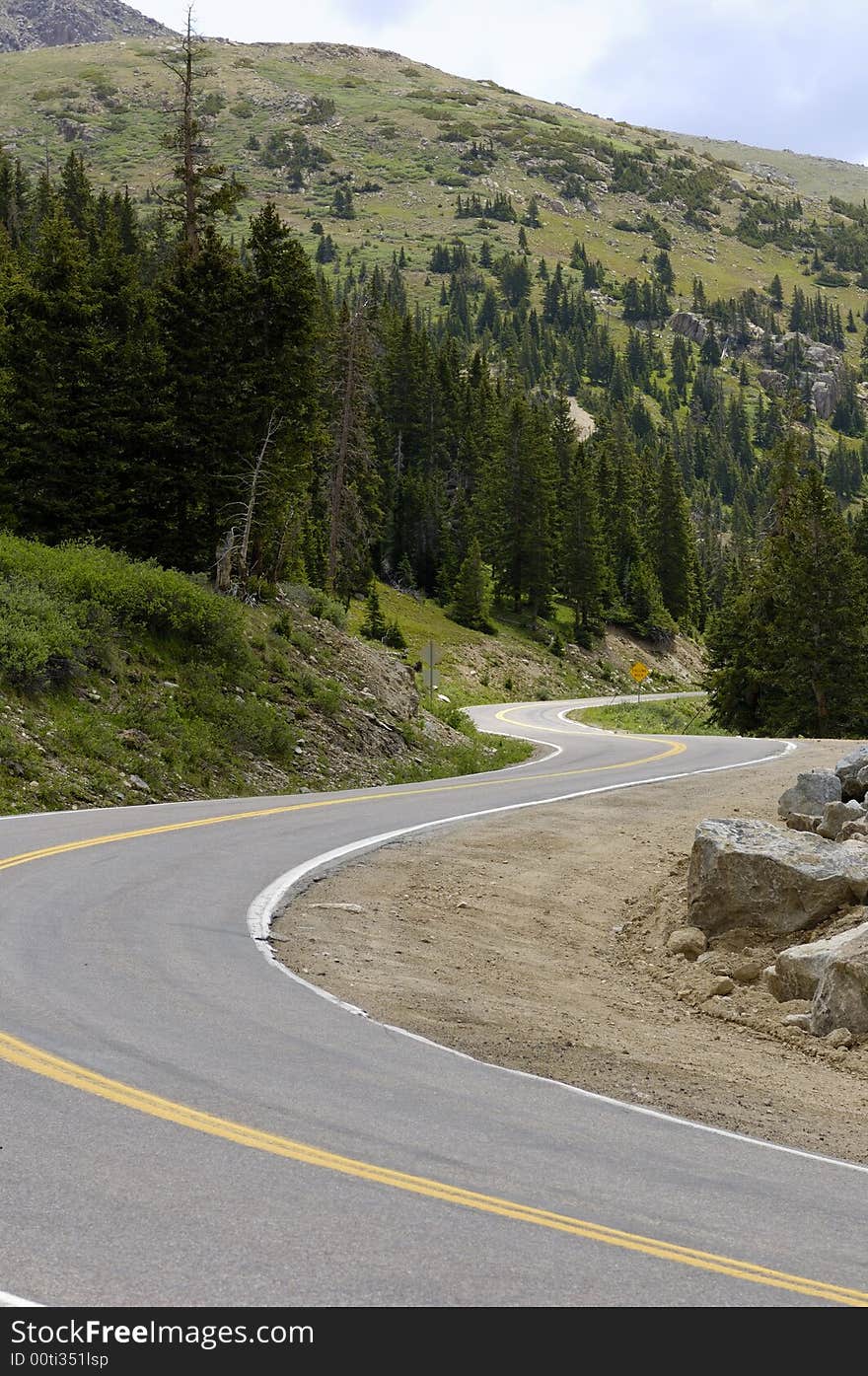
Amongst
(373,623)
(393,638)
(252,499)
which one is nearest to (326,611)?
(252,499)

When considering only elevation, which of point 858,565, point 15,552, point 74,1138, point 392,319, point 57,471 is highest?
point 392,319

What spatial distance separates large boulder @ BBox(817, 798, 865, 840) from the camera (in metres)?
15.4

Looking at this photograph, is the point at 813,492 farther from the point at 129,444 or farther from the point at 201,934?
the point at 201,934

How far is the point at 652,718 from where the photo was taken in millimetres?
57688

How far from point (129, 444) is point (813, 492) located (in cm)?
3143

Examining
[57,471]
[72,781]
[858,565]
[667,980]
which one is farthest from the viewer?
[858,565]

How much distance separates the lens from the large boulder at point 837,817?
50.4 feet

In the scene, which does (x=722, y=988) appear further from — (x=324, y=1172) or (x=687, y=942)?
(x=324, y=1172)

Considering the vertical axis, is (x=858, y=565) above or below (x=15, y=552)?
above

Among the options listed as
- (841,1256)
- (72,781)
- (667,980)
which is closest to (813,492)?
(72,781)

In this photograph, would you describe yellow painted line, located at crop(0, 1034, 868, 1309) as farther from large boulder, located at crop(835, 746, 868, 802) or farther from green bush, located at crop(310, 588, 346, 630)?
green bush, located at crop(310, 588, 346, 630)

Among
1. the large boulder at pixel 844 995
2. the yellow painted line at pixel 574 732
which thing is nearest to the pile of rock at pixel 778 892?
the large boulder at pixel 844 995

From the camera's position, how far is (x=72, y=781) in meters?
20.8

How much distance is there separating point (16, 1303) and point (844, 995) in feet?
24.6
